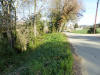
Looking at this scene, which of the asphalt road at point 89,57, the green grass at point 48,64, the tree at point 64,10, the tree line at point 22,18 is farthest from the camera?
the tree at point 64,10

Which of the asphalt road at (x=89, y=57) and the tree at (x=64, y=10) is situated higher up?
Answer: the tree at (x=64, y=10)

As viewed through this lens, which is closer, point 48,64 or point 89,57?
point 48,64

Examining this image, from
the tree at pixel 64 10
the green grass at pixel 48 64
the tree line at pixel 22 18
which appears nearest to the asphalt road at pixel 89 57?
the green grass at pixel 48 64

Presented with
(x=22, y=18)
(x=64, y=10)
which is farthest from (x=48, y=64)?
(x=64, y=10)

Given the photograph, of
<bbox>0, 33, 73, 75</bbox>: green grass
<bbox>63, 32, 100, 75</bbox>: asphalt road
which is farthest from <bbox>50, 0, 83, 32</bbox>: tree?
<bbox>0, 33, 73, 75</bbox>: green grass

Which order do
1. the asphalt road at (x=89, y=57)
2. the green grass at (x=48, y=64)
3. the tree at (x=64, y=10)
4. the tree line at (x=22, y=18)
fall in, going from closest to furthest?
the green grass at (x=48, y=64)
the asphalt road at (x=89, y=57)
the tree line at (x=22, y=18)
the tree at (x=64, y=10)

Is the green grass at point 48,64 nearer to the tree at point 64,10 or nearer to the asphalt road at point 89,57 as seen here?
the asphalt road at point 89,57

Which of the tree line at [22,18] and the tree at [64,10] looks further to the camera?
the tree at [64,10]

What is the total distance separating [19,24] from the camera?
12.3m

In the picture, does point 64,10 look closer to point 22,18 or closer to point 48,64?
point 22,18

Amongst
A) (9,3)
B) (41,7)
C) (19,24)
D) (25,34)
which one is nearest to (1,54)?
(25,34)

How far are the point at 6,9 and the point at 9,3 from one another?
85 centimetres

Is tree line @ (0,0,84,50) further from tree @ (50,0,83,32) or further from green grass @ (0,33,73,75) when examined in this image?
green grass @ (0,33,73,75)

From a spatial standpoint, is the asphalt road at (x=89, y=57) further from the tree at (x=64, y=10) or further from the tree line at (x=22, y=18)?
the tree at (x=64, y=10)
